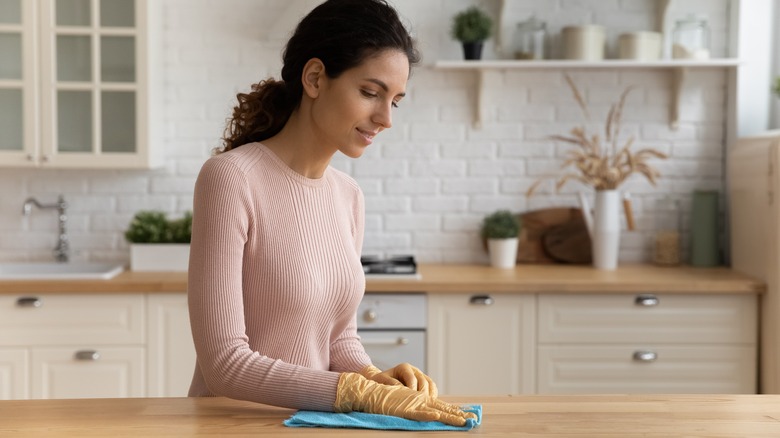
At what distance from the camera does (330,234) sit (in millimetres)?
2062

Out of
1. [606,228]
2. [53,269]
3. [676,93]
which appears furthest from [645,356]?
[53,269]

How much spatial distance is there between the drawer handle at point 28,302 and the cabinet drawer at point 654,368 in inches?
77.0

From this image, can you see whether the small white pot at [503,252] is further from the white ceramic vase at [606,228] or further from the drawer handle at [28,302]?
the drawer handle at [28,302]

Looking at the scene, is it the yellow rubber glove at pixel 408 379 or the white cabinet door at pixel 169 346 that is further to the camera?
the white cabinet door at pixel 169 346

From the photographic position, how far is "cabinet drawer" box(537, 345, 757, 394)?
377cm

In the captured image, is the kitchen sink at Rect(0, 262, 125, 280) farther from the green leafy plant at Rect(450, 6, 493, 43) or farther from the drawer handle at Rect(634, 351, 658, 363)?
the drawer handle at Rect(634, 351, 658, 363)

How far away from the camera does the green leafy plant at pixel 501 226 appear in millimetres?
4164

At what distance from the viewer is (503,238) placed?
4164 mm

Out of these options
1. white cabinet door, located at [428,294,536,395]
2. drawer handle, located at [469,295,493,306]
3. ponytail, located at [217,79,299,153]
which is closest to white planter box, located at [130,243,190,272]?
white cabinet door, located at [428,294,536,395]

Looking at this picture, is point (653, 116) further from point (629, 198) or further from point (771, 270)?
point (771, 270)

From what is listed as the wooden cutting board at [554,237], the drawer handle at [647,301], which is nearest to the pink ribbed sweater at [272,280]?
the drawer handle at [647,301]

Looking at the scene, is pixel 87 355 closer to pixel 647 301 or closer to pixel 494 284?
pixel 494 284

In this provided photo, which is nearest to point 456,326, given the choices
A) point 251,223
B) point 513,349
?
point 513,349

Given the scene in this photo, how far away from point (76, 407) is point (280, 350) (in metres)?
0.42
